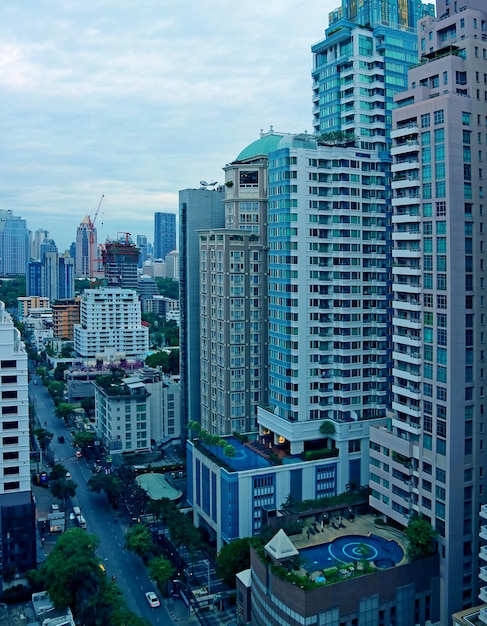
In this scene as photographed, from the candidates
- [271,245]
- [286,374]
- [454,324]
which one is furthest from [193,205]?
[454,324]

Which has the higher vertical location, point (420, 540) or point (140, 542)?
point (420, 540)

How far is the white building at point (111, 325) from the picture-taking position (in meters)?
126

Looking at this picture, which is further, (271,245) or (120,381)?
(120,381)

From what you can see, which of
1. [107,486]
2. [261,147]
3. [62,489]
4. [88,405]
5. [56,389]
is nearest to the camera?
[62,489]

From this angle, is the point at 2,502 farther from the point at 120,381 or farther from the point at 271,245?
the point at 120,381

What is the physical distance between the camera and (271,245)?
2183 inches

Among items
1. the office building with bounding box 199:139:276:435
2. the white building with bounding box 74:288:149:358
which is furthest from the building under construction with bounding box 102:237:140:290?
the office building with bounding box 199:139:276:435

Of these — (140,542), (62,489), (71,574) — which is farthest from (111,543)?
(71,574)

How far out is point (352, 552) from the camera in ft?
134

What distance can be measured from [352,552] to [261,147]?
1629 inches

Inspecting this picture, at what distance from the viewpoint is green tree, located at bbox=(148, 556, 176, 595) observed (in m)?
45.2

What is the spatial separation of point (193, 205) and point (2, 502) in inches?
1474

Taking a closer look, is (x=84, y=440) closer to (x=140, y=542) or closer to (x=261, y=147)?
(x=140, y=542)

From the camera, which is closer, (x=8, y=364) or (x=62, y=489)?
(x=8, y=364)
